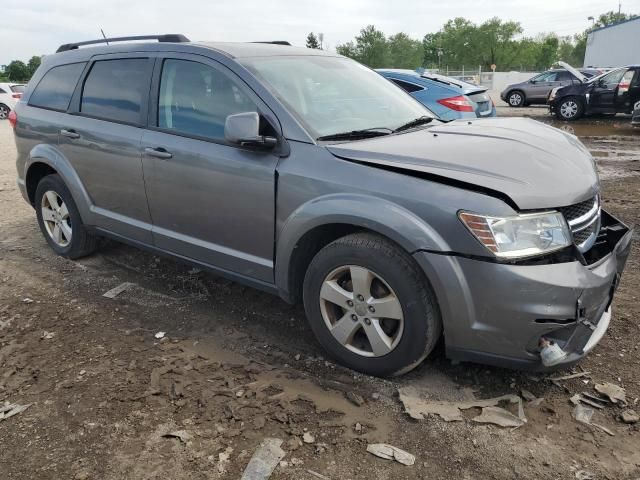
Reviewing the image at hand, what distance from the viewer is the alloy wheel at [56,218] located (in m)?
4.82

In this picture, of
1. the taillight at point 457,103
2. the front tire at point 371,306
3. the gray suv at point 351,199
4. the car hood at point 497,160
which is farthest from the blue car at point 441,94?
the front tire at point 371,306

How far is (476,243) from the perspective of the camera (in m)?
2.42

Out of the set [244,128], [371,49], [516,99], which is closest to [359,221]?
[244,128]

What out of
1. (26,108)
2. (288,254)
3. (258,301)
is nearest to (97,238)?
(26,108)

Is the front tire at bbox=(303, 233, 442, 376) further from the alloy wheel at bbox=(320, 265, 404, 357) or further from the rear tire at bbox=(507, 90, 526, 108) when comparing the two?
the rear tire at bbox=(507, 90, 526, 108)

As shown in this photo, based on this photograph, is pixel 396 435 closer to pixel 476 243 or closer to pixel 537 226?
pixel 476 243

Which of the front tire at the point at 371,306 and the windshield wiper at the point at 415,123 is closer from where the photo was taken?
the front tire at the point at 371,306

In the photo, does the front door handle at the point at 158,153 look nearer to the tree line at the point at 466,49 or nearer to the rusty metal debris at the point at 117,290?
the rusty metal debris at the point at 117,290

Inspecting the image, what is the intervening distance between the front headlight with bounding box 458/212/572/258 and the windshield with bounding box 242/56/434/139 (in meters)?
1.09

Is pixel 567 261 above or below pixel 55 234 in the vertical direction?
above

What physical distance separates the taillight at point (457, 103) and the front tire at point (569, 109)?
30.4ft

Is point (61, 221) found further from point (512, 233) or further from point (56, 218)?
point (512, 233)

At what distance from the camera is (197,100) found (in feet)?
11.5

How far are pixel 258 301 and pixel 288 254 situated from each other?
103cm
